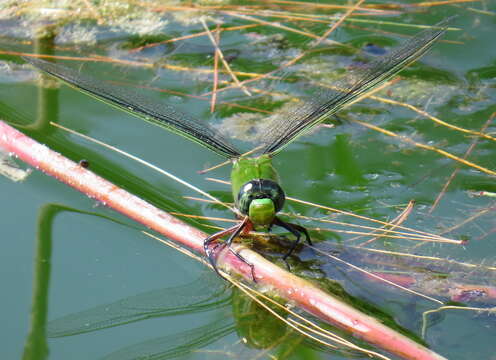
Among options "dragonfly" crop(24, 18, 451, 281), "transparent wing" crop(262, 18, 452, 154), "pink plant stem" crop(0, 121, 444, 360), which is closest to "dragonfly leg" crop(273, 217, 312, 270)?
"dragonfly" crop(24, 18, 451, 281)

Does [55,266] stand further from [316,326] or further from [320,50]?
[320,50]

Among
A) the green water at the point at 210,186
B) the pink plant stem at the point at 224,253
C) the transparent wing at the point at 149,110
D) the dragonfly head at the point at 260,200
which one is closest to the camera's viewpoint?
the pink plant stem at the point at 224,253

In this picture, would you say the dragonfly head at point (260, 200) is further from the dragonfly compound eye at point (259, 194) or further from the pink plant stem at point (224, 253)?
the pink plant stem at point (224, 253)

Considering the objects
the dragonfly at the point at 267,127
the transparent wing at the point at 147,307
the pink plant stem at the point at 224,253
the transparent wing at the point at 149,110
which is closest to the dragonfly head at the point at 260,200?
the dragonfly at the point at 267,127

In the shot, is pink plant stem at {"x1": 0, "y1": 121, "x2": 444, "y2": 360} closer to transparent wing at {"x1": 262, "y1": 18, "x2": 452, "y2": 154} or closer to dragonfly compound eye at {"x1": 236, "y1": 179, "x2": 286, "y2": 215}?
dragonfly compound eye at {"x1": 236, "y1": 179, "x2": 286, "y2": 215}

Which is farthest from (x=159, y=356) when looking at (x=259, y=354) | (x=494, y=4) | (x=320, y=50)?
(x=494, y=4)

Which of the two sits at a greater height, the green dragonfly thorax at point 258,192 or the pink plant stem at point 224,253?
the green dragonfly thorax at point 258,192
